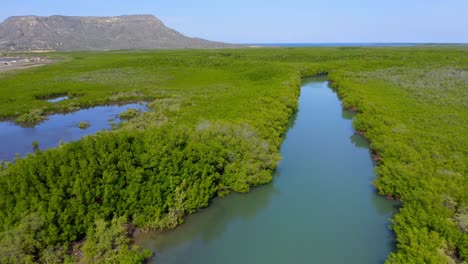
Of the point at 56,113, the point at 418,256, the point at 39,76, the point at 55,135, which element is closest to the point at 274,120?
the point at 418,256

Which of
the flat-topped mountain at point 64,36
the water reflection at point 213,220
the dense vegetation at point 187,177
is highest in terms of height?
the flat-topped mountain at point 64,36

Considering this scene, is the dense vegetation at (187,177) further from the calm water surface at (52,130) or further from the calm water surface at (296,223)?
the calm water surface at (52,130)

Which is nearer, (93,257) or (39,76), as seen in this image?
(93,257)

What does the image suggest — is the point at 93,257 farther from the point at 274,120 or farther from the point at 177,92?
the point at 177,92

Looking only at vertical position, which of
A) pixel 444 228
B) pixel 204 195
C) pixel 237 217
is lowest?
pixel 237 217

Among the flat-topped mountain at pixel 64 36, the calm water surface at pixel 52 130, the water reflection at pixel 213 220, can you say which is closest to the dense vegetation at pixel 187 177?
the water reflection at pixel 213 220

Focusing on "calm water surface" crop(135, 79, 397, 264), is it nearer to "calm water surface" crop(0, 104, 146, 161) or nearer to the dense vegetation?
the dense vegetation
